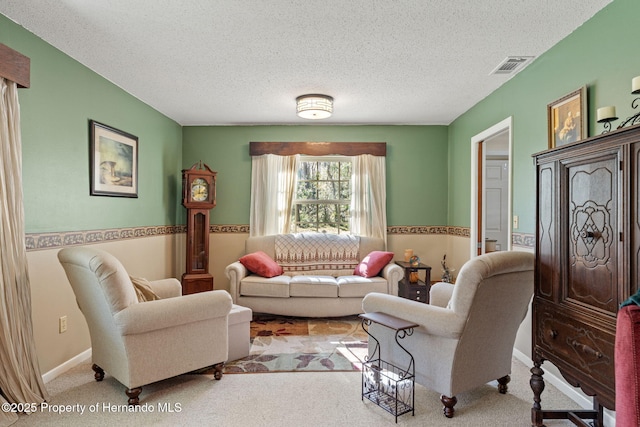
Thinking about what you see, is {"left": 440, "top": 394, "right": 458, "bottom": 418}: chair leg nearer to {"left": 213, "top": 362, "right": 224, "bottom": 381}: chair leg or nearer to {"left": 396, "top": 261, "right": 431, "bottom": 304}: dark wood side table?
{"left": 213, "top": 362, "right": 224, "bottom": 381}: chair leg

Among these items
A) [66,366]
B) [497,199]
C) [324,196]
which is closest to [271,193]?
[324,196]

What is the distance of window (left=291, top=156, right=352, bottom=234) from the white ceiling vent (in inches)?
99.5

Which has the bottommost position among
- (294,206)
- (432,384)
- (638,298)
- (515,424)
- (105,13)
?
(515,424)

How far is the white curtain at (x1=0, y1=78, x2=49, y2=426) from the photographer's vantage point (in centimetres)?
228

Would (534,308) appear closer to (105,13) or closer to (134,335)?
(134,335)

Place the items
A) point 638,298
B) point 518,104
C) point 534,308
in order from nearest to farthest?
Answer: point 638,298
point 534,308
point 518,104

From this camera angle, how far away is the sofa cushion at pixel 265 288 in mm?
4383

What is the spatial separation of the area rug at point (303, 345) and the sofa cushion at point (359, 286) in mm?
327

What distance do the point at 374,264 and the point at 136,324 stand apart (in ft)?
9.63

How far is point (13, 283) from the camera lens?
236 centimetres

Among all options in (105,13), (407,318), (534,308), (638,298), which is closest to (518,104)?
(534,308)

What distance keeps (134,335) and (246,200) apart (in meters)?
3.20

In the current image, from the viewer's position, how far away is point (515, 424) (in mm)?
2266

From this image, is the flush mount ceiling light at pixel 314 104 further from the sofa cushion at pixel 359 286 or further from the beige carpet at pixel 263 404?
the beige carpet at pixel 263 404
